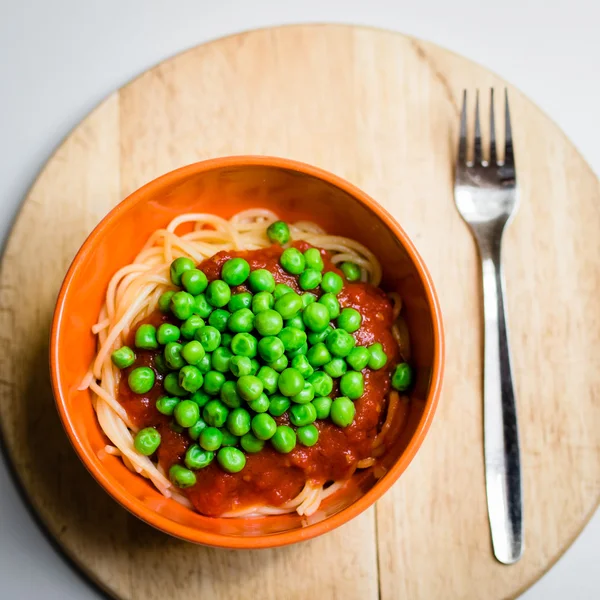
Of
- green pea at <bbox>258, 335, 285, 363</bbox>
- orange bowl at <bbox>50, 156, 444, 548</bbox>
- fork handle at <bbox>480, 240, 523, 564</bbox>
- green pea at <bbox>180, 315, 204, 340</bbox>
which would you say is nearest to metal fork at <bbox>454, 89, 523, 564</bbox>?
fork handle at <bbox>480, 240, 523, 564</bbox>

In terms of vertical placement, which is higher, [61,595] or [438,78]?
[438,78]

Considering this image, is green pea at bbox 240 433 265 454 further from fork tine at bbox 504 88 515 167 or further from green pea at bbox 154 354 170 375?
fork tine at bbox 504 88 515 167

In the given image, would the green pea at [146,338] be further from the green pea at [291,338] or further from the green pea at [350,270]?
the green pea at [350,270]

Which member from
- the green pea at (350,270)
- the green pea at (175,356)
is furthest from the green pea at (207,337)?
the green pea at (350,270)

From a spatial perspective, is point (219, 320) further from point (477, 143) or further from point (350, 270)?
point (477, 143)

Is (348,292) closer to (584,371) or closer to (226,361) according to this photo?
(226,361)

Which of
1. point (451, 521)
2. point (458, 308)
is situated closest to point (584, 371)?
point (458, 308)

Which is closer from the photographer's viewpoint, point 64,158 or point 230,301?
point 230,301
